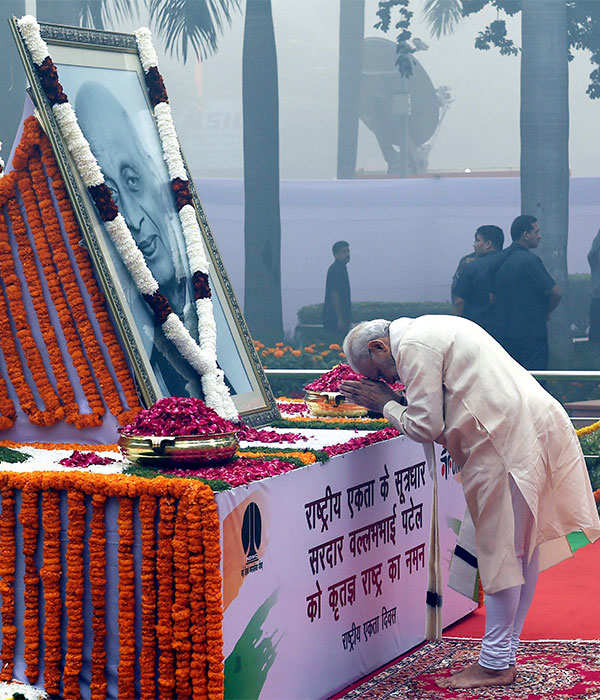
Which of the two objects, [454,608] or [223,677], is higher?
[223,677]

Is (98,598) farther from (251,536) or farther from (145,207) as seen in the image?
(145,207)

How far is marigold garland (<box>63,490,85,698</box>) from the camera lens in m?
3.89

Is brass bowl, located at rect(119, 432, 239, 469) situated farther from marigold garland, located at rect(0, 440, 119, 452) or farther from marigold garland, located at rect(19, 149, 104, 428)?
marigold garland, located at rect(19, 149, 104, 428)

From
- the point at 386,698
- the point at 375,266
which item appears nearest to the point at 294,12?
the point at 375,266

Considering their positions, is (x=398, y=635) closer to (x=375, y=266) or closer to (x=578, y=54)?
(x=375, y=266)

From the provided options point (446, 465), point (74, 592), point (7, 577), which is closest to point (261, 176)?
point (446, 465)

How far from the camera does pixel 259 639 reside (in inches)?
156

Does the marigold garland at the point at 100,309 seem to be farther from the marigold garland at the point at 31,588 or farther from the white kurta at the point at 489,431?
the white kurta at the point at 489,431

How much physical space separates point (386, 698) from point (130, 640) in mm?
1195

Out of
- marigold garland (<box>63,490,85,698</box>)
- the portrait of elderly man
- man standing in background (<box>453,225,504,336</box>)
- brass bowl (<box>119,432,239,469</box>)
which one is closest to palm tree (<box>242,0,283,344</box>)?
man standing in background (<box>453,225,504,336</box>)

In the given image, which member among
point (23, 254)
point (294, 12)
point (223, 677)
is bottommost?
point (223, 677)

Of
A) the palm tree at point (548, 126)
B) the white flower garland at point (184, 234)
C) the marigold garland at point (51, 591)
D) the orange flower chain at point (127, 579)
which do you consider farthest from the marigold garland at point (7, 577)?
the palm tree at point (548, 126)

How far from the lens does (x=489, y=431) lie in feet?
14.6

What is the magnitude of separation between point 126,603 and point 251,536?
45 cm
